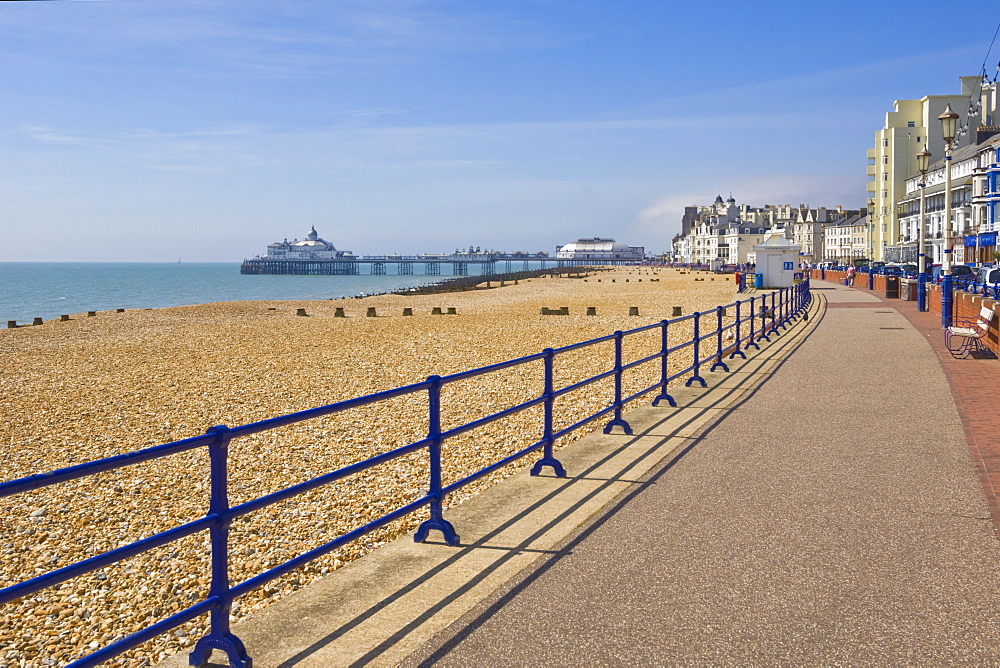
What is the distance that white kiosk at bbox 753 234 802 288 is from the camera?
1619 inches

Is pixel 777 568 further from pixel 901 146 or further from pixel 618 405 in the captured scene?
pixel 901 146

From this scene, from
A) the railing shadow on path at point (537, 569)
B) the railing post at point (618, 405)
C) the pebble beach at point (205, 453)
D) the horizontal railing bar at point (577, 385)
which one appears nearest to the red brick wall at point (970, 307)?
the pebble beach at point (205, 453)

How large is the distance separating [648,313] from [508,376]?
19710 millimetres

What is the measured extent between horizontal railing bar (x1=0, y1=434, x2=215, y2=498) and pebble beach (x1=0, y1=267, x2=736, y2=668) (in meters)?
1.88

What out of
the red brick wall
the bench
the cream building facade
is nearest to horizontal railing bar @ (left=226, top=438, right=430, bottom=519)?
the bench

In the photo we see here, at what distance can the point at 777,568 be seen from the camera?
16.8 feet

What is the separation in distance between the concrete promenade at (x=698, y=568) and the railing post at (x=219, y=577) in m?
0.15

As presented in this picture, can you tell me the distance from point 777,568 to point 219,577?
3.08m

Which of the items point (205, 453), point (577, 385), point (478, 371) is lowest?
point (205, 453)

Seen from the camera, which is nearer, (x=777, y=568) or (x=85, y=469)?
(x=85, y=469)

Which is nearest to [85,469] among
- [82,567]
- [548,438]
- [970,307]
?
[82,567]

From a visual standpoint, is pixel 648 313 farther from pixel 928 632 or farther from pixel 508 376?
pixel 928 632

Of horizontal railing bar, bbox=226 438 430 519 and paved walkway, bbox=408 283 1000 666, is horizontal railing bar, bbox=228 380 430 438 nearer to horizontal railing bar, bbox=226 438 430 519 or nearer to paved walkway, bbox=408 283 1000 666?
horizontal railing bar, bbox=226 438 430 519

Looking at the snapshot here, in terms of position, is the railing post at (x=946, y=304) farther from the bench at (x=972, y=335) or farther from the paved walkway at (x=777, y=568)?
the paved walkway at (x=777, y=568)
